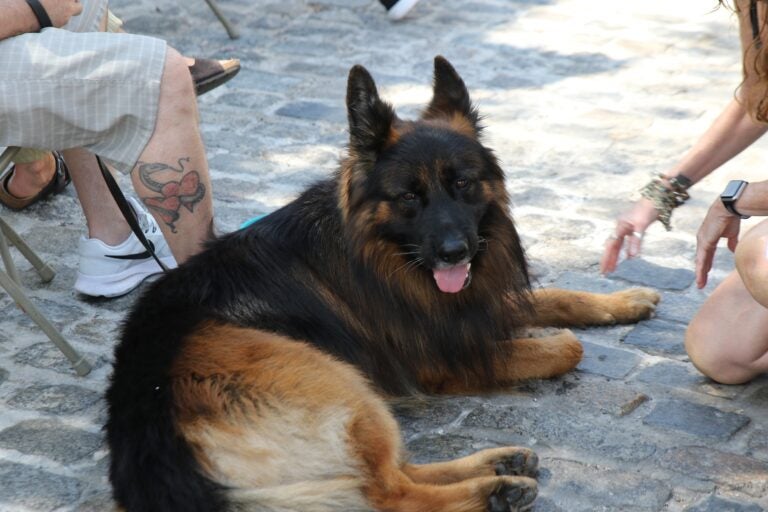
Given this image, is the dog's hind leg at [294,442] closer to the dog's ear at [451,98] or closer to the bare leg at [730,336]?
the bare leg at [730,336]

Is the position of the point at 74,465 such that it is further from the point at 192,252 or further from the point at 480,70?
the point at 480,70

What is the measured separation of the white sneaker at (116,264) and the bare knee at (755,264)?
2.70 meters

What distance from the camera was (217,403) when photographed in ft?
10.3

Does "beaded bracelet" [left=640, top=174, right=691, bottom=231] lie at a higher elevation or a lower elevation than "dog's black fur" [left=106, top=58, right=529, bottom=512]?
higher

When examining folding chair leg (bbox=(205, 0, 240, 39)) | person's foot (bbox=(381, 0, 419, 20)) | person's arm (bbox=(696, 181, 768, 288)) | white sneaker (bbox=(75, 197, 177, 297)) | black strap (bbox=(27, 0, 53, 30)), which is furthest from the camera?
person's foot (bbox=(381, 0, 419, 20))

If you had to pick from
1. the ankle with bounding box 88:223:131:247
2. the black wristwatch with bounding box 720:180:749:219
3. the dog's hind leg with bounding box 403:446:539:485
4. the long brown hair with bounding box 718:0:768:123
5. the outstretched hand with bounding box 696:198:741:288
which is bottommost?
the ankle with bounding box 88:223:131:247

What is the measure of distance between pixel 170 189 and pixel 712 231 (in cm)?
210

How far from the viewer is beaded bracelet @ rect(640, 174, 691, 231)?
150 inches

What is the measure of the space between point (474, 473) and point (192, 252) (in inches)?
65.0

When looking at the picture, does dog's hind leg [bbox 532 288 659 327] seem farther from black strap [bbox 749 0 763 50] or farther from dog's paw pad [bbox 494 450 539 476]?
black strap [bbox 749 0 763 50]

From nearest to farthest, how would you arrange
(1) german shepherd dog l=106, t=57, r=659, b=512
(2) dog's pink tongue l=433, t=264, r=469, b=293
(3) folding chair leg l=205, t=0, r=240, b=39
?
(1) german shepherd dog l=106, t=57, r=659, b=512 < (2) dog's pink tongue l=433, t=264, r=469, b=293 < (3) folding chair leg l=205, t=0, r=240, b=39

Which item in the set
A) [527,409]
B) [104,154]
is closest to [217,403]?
[527,409]

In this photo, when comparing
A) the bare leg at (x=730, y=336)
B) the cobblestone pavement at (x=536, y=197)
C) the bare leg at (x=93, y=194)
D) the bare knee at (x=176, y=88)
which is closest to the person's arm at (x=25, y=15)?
the bare knee at (x=176, y=88)

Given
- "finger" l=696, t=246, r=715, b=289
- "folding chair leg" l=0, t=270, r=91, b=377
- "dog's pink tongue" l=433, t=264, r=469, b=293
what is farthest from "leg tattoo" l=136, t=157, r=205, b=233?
"finger" l=696, t=246, r=715, b=289
